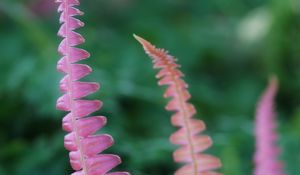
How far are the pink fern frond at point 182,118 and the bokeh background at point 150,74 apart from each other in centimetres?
22

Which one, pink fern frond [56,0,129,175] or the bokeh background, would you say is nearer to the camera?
pink fern frond [56,0,129,175]

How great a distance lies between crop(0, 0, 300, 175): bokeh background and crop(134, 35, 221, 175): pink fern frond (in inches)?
8.8

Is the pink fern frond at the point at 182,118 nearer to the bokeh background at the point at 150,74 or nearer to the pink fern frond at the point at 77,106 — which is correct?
the pink fern frond at the point at 77,106

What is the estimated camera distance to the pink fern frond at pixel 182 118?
0.36 m

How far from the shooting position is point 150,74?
95 centimetres

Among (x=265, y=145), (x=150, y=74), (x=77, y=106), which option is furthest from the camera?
(x=150, y=74)

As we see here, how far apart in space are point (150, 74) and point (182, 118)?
0.56m

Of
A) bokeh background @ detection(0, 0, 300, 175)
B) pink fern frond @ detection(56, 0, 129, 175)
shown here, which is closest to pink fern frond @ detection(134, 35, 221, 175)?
pink fern frond @ detection(56, 0, 129, 175)

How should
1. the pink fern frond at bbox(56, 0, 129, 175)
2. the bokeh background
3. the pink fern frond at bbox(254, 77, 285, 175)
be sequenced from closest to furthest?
the pink fern frond at bbox(56, 0, 129, 175) < the pink fern frond at bbox(254, 77, 285, 175) < the bokeh background

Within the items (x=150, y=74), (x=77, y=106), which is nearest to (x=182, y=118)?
(x=77, y=106)

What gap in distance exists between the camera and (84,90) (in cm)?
35

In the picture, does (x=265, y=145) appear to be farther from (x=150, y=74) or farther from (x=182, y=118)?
(x=150, y=74)

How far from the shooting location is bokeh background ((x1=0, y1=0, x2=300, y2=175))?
2.36ft

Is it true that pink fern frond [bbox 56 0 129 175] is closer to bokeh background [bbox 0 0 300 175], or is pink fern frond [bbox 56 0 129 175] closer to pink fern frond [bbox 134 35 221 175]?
pink fern frond [bbox 134 35 221 175]
